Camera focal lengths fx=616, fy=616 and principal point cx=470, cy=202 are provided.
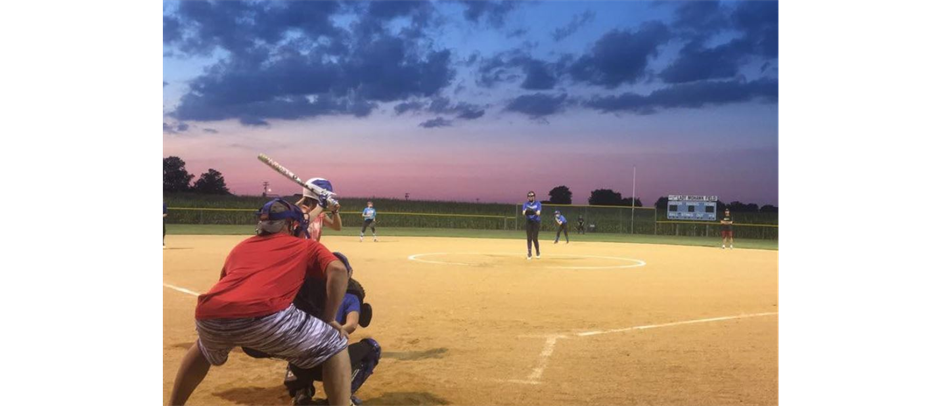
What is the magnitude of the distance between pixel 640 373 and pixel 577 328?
235cm

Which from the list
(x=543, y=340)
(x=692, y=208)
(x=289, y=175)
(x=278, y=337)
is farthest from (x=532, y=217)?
(x=692, y=208)

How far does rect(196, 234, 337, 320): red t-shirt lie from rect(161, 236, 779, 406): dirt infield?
200cm

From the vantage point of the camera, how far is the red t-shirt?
12.4 feet

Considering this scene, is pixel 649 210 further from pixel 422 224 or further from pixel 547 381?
pixel 547 381

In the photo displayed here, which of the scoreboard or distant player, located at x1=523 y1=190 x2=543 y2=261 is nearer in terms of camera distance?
distant player, located at x1=523 y1=190 x2=543 y2=261

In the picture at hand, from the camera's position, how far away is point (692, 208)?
45.6 meters

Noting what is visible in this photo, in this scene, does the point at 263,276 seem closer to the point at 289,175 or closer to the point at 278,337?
the point at 278,337

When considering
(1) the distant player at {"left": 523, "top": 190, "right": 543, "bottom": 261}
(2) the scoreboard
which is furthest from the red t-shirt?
(2) the scoreboard

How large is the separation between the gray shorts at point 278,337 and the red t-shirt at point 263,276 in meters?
0.07

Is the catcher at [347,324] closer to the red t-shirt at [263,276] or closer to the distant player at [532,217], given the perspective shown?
the red t-shirt at [263,276]

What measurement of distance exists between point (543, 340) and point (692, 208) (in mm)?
40586

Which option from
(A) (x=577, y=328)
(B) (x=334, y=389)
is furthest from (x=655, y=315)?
(B) (x=334, y=389)

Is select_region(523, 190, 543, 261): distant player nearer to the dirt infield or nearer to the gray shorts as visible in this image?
the dirt infield

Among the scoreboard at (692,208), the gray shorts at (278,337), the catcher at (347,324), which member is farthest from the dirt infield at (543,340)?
the scoreboard at (692,208)
